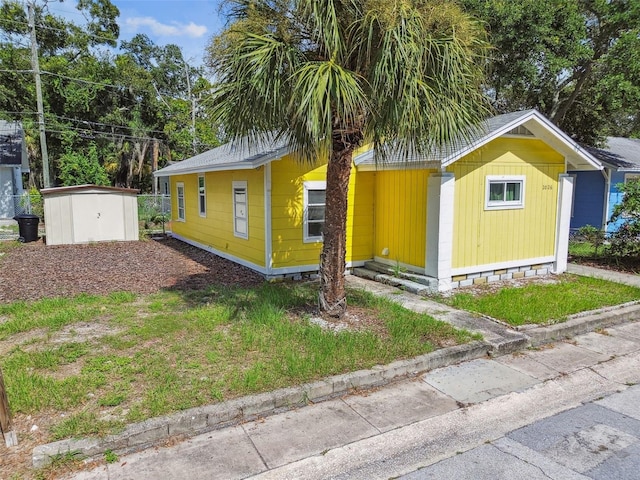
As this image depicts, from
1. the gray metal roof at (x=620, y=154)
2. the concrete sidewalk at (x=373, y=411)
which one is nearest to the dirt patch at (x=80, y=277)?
the concrete sidewalk at (x=373, y=411)

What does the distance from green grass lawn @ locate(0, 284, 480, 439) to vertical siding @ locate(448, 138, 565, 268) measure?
8.11ft

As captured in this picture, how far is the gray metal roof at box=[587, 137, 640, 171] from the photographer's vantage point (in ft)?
48.6

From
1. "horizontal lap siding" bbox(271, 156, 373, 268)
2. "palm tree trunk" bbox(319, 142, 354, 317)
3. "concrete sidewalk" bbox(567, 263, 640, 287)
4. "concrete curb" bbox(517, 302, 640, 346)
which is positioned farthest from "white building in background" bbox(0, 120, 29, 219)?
"concrete sidewalk" bbox(567, 263, 640, 287)

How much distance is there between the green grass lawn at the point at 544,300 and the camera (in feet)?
22.0

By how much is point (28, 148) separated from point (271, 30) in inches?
1075

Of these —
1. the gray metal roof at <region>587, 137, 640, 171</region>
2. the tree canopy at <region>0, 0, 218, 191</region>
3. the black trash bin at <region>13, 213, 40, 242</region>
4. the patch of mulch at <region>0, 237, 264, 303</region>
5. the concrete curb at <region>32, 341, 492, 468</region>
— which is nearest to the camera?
the concrete curb at <region>32, 341, 492, 468</region>

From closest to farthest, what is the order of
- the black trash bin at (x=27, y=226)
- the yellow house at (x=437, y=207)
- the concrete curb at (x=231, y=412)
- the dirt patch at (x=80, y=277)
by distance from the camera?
the concrete curb at (x=231, y=412) < the dirt patch at (x=80, y=277) < the yellow house at (x=437, y=207) < the black trash bin at (x=27, y=226)

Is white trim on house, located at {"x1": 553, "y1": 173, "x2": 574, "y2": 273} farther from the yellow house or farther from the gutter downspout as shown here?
the gutter downspout

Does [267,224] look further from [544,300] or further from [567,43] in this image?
[567,43]

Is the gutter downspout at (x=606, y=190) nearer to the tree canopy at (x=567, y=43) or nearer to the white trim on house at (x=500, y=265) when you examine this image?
the tree canopy at (x=567, y=43)

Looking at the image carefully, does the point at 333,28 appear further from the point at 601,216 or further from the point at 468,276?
the point at 601,216

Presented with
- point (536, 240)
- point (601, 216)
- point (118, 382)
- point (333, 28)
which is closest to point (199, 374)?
point (118, 382)

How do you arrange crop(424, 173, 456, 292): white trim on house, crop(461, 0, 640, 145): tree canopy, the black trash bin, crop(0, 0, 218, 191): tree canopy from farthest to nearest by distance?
crop(0, 0, 218, 191): tree canopy, the black trash bin, crop(461, 0, 640, 145): tree canopy, crop(424, 173, 456, 292): white trim on house

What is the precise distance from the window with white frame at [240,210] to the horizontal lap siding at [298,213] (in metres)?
1.25
